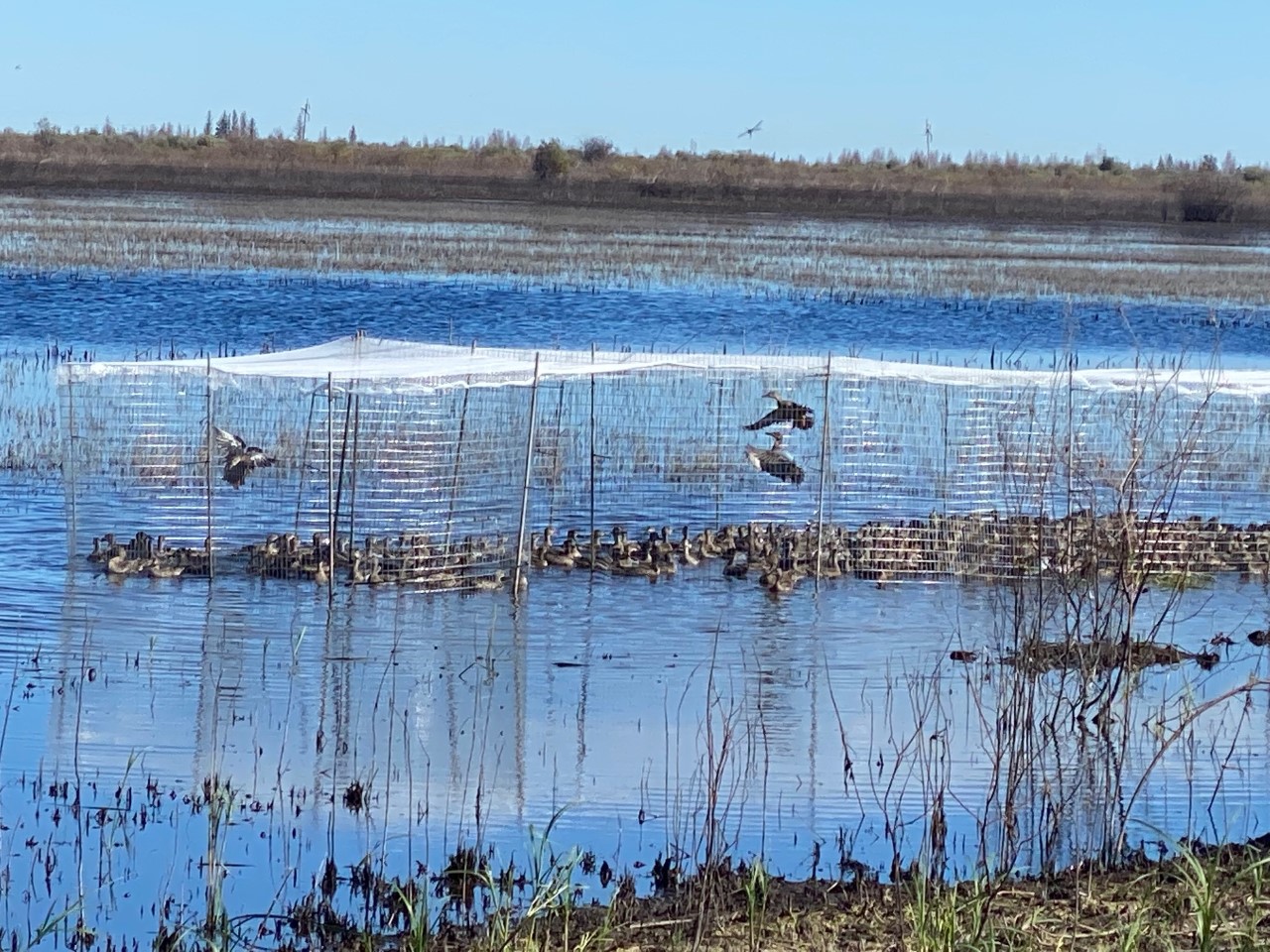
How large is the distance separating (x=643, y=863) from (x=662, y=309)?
25.1 m

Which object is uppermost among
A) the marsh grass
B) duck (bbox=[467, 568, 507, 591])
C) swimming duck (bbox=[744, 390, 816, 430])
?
the marsh grass

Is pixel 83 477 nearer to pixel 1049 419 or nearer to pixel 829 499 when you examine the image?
pixel 829 499

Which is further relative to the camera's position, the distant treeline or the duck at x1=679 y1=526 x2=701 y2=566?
the distant treeline

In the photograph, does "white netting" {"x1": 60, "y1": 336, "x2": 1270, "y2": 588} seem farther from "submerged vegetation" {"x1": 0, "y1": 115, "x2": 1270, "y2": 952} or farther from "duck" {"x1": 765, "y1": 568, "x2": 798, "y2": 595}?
"duck" {"x1": 765, "y1": 568, "x2": 798, "y2": 595}

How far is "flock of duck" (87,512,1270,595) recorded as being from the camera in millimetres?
13453

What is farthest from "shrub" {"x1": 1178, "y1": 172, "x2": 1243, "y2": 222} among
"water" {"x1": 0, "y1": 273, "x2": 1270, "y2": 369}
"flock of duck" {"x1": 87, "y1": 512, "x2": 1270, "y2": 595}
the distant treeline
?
"flock of duck" {"x1": 87, "y1": 512, "x2": 1270, "y2": 595}

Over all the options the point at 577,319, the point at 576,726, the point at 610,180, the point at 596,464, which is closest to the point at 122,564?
the point at 576,726

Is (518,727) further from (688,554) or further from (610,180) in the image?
(610,180)

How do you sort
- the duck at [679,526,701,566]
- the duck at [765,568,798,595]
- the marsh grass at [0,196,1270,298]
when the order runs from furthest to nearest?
the marsh grass at [0,196,1270,298] → the duck at [679,526,701,566] → the duck at [765,568,798,595]

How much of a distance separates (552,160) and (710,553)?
56168 mm

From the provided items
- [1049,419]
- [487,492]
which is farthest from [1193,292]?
[487,492]

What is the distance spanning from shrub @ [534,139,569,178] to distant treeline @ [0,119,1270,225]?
0.07 m

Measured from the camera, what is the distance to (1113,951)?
20.6ft

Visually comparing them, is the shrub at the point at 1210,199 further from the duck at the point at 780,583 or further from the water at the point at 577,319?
the duck at the point at 780,583
